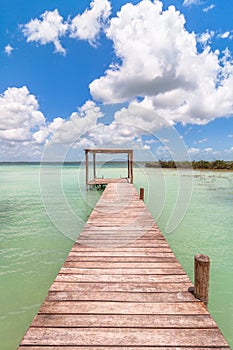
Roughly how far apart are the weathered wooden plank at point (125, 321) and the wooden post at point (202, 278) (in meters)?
0.28

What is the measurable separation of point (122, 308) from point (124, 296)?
23 cm

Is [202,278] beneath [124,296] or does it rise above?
above

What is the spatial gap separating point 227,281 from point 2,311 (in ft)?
13.7

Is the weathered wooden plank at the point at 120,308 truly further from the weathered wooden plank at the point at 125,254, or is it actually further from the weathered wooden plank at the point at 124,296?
the weathered wooden plank at the point at 125,254

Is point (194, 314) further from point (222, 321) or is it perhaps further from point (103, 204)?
point (103, 204)

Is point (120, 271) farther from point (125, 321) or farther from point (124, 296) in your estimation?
point (125, 321)

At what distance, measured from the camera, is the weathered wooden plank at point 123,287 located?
2.74m

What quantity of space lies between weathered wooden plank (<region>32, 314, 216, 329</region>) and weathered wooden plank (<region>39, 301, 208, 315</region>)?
0.06 m

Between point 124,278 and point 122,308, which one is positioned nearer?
point 122,308

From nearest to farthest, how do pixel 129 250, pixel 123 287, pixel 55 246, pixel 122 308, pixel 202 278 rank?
pixel 122 308
pixel 202 278
pixel 123 287
pixel 129 250
pixel 55 246

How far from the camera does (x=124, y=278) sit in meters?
3.04

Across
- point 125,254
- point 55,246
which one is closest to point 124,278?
point 125,254

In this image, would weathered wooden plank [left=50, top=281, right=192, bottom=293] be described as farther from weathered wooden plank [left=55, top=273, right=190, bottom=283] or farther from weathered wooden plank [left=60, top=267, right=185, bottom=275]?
weathered wooden plank [left=60, top=267, right=185, bottom=275]

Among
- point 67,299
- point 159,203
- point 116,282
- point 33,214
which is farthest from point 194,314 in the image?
point 159,203
